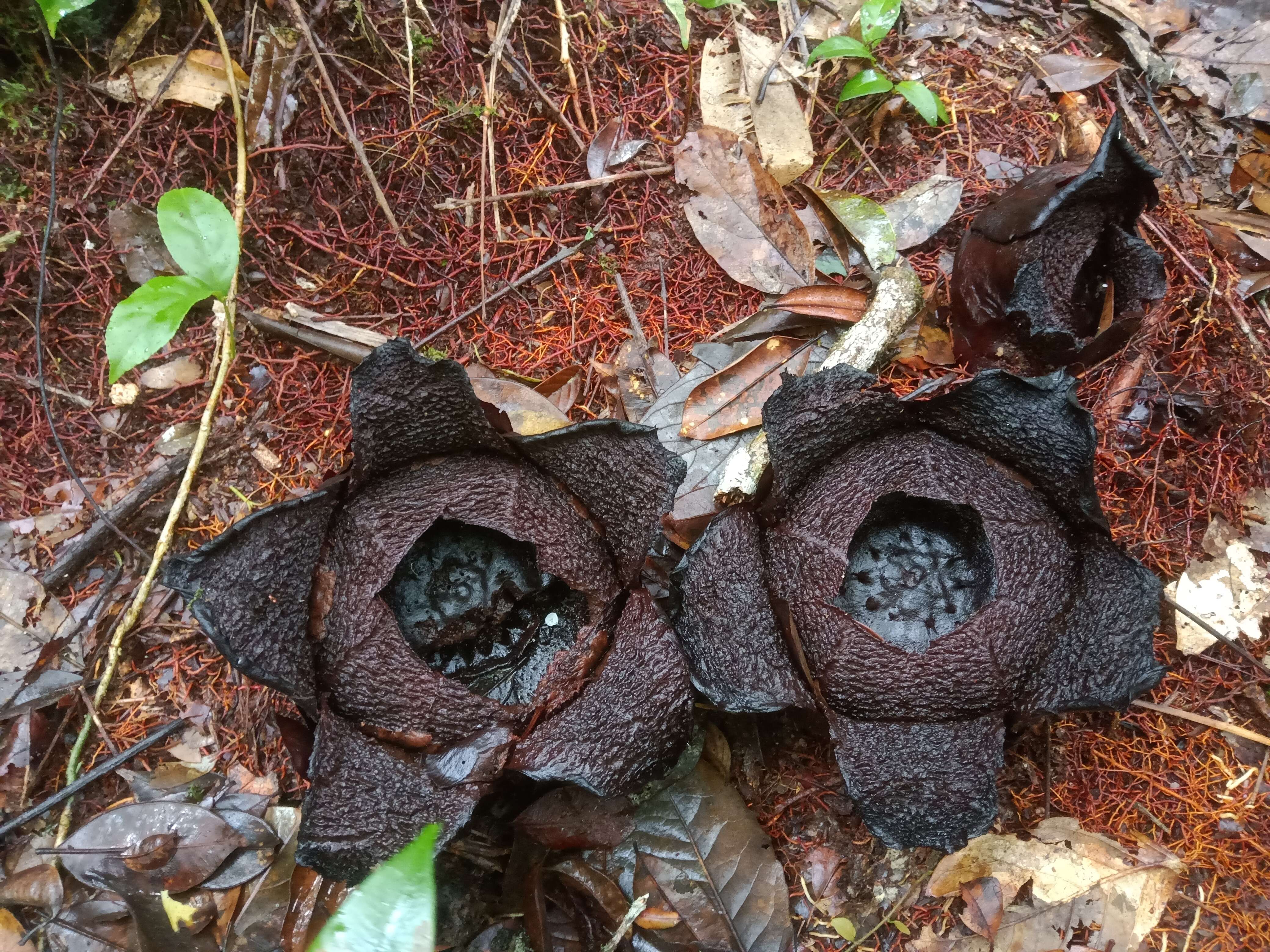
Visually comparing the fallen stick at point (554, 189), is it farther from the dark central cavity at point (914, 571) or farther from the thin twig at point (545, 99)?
the dark central cavity at point (914, 571)

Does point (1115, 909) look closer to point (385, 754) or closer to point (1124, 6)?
point (385, 754)

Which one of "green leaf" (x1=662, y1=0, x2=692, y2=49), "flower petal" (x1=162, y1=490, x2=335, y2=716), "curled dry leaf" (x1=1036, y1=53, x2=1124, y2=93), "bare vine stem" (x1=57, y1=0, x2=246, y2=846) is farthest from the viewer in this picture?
"curled dry leaf" (x1=1036, y1=53, x2=1124, y2=93)

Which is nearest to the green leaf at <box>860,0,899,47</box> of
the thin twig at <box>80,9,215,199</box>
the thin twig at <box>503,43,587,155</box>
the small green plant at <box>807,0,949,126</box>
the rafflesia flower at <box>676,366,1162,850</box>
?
the small green plant at <box>807,0,949,126</box>

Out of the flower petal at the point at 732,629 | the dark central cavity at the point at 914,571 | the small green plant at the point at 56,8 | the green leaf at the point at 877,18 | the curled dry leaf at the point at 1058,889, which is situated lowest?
the curled dry leaf at the point at 1058,889

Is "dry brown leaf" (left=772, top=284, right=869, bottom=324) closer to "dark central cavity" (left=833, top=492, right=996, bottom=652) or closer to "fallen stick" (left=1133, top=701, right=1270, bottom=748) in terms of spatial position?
"dark central cavity" (left=833, top=492, right=996, bottom=652)

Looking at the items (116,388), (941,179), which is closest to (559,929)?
(116,388)

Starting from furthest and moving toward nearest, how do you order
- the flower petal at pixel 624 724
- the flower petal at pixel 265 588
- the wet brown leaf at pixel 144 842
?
the wet brown leaf at pixel 144 842 < the flower petal at pixel 624 724 < the flower petal at pixel 265 588

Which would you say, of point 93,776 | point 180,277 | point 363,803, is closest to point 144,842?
point 93,776

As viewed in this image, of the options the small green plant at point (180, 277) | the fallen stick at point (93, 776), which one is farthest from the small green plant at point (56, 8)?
the fallen stick at point (93, 776)
